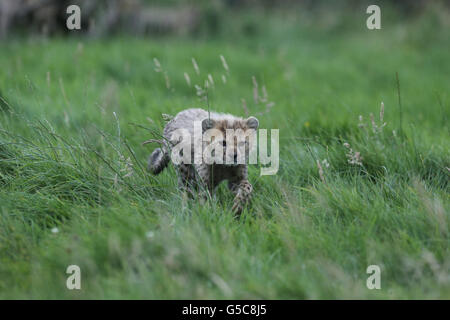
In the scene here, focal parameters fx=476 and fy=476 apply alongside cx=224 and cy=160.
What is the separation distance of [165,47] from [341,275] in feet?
25.5

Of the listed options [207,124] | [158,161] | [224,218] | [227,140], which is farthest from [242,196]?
[158,161]

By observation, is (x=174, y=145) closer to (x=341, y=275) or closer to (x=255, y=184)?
(x=255, y=184)

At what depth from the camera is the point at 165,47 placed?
9789mm

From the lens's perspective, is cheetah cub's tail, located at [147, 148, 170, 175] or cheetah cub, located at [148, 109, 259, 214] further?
cheetah cub's tail, located at [147, 148, 170, 175]

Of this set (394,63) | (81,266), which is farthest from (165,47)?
(81,266)

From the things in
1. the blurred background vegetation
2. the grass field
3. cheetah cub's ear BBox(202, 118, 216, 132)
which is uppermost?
the blurred background vegetation

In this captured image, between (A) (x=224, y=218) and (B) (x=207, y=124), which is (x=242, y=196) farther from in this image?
(B) (x=207, y=124)

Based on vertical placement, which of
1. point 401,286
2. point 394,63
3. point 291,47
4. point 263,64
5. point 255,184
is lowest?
point 401,286

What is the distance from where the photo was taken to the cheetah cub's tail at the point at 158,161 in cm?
429

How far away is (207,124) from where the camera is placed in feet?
12.5

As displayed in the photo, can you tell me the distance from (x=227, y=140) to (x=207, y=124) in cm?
21

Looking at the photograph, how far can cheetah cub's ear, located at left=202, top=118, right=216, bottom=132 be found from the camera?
3779mm

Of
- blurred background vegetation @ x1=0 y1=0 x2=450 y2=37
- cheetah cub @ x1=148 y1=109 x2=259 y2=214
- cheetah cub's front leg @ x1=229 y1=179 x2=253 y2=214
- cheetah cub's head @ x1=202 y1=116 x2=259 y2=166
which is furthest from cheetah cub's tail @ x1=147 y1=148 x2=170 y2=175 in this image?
blurred background vegetation @ x1=0 y1=0 x2=450 y2=37

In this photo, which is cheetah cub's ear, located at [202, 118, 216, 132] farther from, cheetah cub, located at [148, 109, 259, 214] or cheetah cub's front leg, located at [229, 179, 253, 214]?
cheetah cub's front leg, located at [229, 179, 253, 214]
